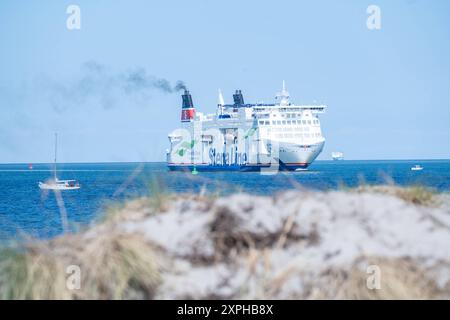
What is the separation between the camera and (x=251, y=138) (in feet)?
332

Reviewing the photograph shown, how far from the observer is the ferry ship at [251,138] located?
9812 centimetres

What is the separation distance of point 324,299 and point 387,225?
129 centimetres

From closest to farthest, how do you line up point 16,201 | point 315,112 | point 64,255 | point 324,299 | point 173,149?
1. point 324,299
2. point 64,255
3. point 16,201
4. point 315,112
5. point 173,149

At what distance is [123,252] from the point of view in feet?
26.8

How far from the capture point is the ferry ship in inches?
3863

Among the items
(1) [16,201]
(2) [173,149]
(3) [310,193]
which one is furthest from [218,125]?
(3) [310,193]

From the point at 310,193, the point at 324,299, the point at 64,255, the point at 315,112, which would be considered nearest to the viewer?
the point at 324,299

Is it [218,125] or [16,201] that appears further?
[218,125]

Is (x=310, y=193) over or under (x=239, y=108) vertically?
under

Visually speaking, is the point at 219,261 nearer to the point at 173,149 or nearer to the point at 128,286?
the point at 128,286

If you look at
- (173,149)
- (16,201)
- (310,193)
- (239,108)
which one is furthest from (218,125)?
(310,193)

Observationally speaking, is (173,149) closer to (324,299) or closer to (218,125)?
(218,125)

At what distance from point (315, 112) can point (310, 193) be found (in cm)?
9512
